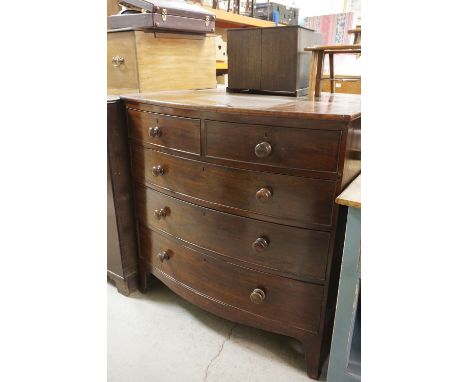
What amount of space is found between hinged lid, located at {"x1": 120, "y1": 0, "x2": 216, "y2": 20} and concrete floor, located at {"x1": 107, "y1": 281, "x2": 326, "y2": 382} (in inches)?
48.2

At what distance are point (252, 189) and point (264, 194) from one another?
0.06 metres

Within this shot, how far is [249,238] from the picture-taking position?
1051 millimetres

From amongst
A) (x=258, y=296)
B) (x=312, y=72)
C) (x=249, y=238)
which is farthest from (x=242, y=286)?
(x=312, y=72)

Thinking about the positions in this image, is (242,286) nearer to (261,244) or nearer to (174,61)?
(261,244)

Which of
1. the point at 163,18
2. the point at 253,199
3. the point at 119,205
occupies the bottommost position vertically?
the point at 119,205

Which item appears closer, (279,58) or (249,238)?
(249,238)

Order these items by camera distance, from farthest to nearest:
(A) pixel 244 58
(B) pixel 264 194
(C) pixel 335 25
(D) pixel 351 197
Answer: (C) pixel 335 25 < (A) pixel 244 58 < (B) pixel 264 194 < (D) pixel 351 197

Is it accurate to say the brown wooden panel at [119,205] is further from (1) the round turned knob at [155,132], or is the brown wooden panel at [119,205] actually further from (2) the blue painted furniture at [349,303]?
(2) the blue painted furniture at [349,303]

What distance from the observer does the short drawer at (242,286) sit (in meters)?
1.04

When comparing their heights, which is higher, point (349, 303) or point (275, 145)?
point (275, 145)

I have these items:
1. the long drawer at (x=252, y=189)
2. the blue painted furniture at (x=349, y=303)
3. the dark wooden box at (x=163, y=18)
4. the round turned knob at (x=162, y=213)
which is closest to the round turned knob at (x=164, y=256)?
the round turned knob at (x=162, y=213)
